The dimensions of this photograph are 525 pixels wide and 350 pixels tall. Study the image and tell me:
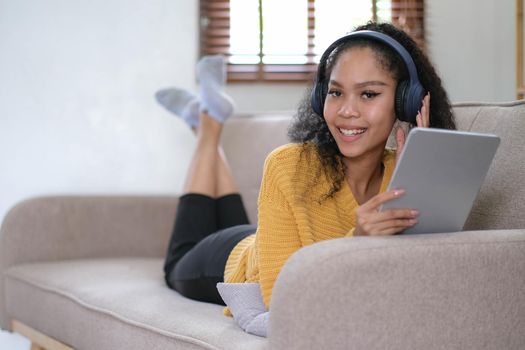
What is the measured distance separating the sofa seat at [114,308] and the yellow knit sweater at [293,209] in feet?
0.48

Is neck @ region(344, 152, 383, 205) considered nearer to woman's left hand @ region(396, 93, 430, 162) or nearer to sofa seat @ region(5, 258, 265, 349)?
woman's left hand @ region(396, 93, 430, 162)

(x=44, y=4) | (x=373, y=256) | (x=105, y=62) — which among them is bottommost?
(x=373, y=256)

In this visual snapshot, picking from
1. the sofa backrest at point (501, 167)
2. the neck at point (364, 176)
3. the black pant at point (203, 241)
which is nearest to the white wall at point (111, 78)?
the black pant at point (203, 241)

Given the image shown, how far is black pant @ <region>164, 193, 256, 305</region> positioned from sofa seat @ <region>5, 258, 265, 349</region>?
5 centimetres

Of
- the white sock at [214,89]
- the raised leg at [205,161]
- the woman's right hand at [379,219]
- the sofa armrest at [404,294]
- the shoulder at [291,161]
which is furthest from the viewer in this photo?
the white sock at [214,89]

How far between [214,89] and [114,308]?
947mm

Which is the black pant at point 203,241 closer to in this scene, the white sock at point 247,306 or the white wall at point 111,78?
the white sock at point 247,306

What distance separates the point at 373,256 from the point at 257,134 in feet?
4.84

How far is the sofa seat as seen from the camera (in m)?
1.65

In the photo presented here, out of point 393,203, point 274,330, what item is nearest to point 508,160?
point 393,203

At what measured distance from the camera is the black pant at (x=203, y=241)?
209 cm

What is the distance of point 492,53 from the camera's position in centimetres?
306

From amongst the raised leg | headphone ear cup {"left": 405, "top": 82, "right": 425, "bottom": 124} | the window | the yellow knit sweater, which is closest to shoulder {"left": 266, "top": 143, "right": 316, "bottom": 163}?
the yellow knit sweater

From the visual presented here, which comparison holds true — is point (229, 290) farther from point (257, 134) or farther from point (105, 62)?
point (105, 62)
